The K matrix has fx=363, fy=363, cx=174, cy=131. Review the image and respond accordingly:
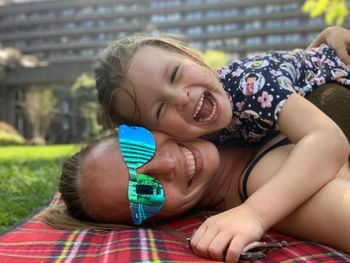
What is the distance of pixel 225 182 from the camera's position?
189cm

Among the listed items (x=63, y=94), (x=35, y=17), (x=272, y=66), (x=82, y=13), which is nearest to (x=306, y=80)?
(x=272, y=66)

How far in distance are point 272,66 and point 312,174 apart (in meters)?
0.66

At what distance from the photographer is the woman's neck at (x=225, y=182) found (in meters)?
1.85

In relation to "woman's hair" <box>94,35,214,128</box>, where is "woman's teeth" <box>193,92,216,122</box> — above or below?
below

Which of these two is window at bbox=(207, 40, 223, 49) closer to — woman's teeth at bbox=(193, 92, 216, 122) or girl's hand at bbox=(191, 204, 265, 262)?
woman's teeth at bbox=(193, 92, 216, 122)

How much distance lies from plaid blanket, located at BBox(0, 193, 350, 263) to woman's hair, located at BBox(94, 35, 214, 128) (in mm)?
573

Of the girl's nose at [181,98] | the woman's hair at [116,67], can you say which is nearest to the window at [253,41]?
the woman's hair at [116,67]

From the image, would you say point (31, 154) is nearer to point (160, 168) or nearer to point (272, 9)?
point (160, 168)

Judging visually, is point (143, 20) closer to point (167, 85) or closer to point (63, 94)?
point (63, 94)

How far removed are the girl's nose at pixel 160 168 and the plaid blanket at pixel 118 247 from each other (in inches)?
9.4

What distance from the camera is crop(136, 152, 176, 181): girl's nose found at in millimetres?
1498

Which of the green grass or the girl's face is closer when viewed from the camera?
the girl's face

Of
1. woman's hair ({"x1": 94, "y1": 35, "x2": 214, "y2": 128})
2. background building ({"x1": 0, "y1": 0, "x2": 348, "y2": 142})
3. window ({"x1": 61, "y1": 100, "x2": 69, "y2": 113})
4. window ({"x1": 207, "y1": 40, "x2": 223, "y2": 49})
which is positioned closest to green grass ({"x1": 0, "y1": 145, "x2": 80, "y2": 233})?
woman's hair ({"x1": 94, "y1": 35, "x2": 214, "y2": 128})

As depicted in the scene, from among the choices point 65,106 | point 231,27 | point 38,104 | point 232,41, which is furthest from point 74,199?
point 231,27
